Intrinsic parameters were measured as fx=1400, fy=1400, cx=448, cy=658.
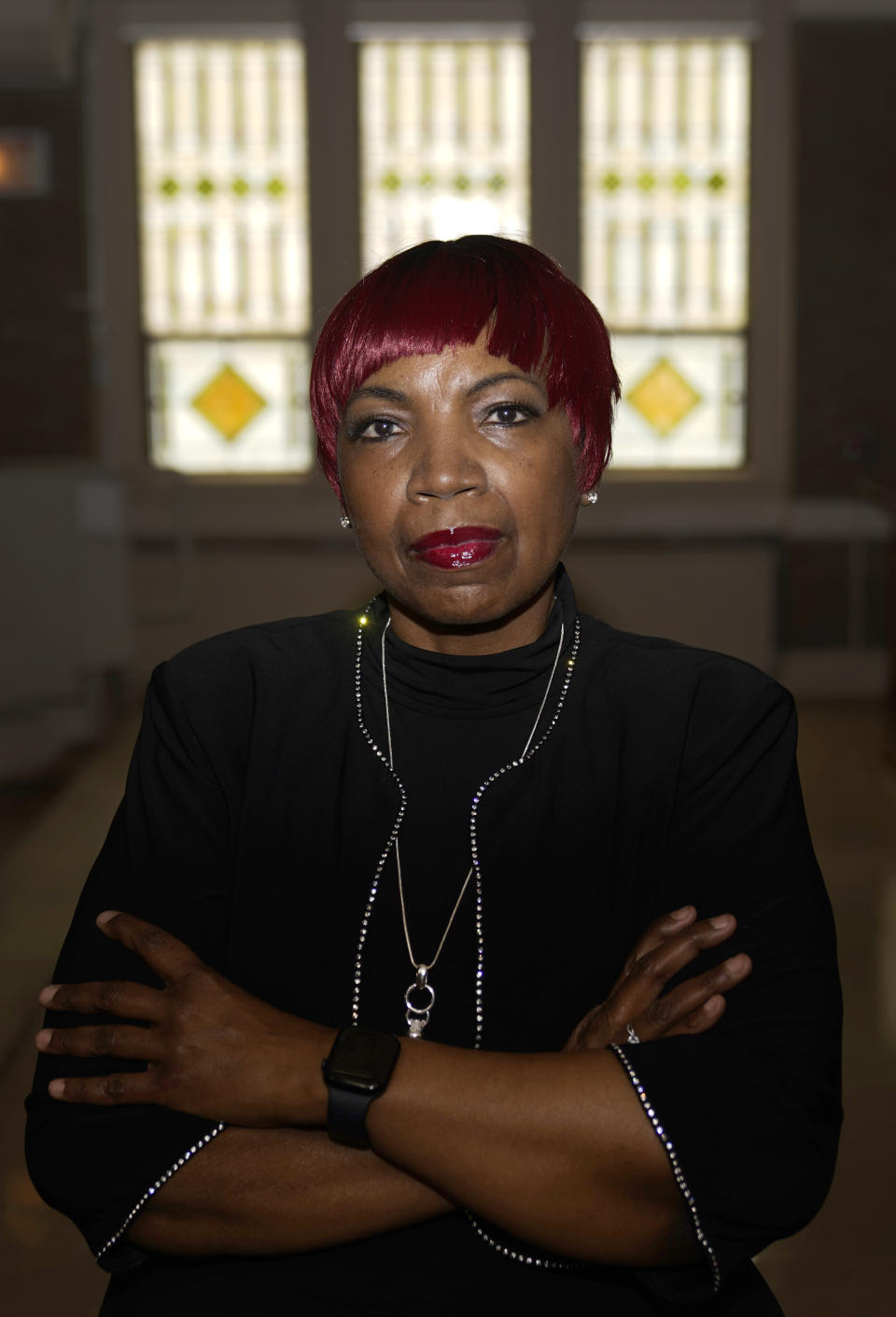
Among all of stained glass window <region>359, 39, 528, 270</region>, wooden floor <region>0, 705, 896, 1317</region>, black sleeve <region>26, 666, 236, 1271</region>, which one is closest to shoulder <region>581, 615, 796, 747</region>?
black sleeve <region>26, 666, 236, 1271</region>

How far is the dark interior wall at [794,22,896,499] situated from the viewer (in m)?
6.31

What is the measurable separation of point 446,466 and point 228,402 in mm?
5912

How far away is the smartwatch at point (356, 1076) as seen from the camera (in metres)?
0.99

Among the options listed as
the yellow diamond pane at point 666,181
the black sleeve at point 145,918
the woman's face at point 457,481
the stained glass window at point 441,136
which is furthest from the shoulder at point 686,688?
the yellow diamond pane at point 666,181

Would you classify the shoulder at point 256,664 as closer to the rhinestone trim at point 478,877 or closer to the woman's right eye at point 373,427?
the rhinestone trim at point 478,877

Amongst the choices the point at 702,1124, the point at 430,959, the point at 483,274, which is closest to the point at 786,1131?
the point at 702,1124

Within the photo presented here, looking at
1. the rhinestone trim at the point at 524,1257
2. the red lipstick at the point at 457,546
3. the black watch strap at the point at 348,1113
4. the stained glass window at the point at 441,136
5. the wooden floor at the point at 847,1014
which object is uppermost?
the stained glass window at the point at 441,136

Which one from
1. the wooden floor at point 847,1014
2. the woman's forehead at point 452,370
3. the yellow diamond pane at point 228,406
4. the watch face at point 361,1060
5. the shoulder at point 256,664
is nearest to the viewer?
the watch face at point 361,1060

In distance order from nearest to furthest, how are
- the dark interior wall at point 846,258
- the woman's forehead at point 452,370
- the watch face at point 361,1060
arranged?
the watch face at point 361,1060 → the woman's forehead at point 452,370 → the dark interior wall at point 846,258

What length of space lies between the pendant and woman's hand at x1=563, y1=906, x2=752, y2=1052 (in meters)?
0.12

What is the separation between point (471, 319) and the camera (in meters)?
1.09

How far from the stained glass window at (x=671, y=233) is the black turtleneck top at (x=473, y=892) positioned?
5.34m

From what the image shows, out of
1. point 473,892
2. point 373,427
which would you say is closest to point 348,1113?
point 473,892

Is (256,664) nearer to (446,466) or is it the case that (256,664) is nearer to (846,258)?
(446,466)
